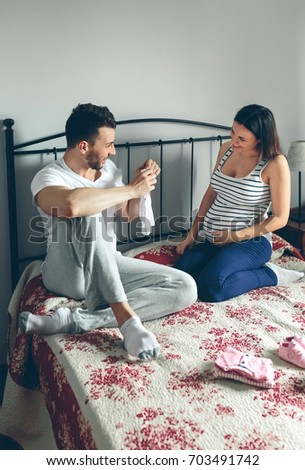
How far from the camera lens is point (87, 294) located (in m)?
2.06

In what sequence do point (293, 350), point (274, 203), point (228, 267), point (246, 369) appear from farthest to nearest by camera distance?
1. point (274, 203)
2. point (228, 267)
3. point (293, 350)
4. point (246, 369)

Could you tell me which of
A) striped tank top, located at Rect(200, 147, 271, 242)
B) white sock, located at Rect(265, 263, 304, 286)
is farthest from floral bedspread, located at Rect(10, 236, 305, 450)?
striped tank top, located at Rect(200, 147, 271, 242)

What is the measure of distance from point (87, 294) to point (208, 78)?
1.47m

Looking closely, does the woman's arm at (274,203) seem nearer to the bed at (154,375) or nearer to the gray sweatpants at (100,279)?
the bed at (154,375)

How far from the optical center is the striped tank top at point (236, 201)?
2502 millimetres

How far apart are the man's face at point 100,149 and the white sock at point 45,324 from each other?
2.08 feet

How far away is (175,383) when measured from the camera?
5.59 feet

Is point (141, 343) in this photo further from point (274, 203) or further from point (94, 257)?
point (274, 203)

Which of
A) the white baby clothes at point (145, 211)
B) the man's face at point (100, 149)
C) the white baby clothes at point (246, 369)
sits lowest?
the white baby clothes at point (246, 369)

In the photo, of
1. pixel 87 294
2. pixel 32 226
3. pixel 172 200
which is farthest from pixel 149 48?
pixel 87 294

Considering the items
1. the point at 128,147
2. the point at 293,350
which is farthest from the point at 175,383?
the point at 128,147

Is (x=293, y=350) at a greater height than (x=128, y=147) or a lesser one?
lesser

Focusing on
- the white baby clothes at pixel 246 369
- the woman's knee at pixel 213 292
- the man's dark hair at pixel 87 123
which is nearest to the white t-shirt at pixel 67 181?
the man's dark hair at pixel 87 123

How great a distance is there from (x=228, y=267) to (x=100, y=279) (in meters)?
0.63
